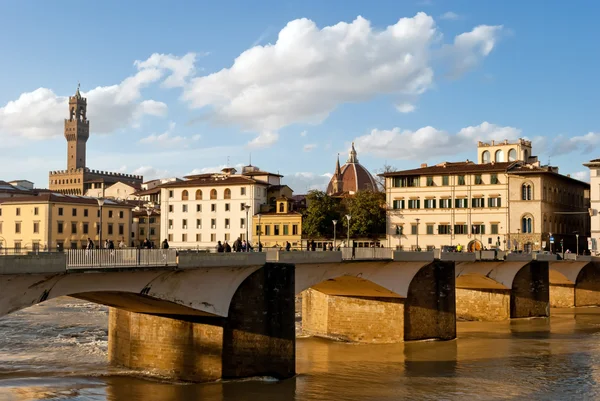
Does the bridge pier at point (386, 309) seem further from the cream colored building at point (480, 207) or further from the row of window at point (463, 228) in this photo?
the row of window at point (463, 228)

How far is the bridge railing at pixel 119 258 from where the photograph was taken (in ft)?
81.3

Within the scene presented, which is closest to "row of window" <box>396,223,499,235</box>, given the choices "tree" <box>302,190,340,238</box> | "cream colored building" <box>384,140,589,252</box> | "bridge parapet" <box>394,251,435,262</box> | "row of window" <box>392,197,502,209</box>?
"cream colored building" <box>384,140,589,252</box>

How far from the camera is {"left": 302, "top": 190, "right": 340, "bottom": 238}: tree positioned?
91250mm

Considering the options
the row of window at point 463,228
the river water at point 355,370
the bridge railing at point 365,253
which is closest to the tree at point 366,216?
the row of window at point 463,228

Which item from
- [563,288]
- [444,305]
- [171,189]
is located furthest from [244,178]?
[444,305]

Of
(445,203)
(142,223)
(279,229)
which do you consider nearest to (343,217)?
(279,229)

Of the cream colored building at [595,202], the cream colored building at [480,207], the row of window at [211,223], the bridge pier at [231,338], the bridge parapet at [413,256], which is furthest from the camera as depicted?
the row of window at [211,223]

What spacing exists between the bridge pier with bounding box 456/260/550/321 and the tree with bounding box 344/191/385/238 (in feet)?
98.7

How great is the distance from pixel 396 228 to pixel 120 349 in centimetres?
5735

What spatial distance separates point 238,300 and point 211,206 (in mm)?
67492

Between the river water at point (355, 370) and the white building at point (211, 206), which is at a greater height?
the white building at point (211, 206)

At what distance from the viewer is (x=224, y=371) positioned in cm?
2967

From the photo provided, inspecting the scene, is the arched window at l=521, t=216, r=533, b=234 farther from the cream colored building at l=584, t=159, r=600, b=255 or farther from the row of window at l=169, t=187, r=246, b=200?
the row of window at l=169, t=187, r=246, b=200

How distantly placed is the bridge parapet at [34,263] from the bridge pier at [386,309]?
20760 mm
